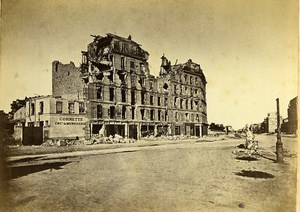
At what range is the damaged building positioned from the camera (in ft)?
14.6

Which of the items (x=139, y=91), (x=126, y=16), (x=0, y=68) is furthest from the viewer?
(x=139, y=91)

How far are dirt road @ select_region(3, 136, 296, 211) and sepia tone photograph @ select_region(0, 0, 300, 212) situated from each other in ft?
0.03

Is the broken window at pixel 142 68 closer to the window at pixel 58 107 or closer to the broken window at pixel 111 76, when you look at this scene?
the broken window at pixel 111 76

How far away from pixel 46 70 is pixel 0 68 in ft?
1.32

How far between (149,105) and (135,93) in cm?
19

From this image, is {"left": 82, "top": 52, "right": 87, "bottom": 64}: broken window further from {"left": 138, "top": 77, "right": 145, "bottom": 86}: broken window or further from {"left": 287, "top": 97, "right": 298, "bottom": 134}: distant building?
{"left": 287, "top": 97, "right": 298, "bottom": 134}: distant building

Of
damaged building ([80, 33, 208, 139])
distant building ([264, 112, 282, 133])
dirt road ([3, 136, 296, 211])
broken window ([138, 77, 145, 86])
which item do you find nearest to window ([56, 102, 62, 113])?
damaged building ([80, 33, 208, 139])

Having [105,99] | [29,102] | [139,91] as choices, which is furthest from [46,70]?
[139,91]

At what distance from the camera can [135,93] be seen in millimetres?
4699

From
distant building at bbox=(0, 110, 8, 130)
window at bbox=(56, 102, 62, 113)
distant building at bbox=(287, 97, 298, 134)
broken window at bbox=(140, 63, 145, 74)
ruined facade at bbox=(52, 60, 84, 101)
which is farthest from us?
distant building at bbox=(287, 97, 298, 134)

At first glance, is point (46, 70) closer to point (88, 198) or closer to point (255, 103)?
point (88, 198)

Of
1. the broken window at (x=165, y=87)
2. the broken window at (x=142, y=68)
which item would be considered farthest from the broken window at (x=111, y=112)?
the broken window at (x=165, y=87)

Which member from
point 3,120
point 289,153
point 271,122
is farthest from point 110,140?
point 289,153

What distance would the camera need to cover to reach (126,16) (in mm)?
4355
